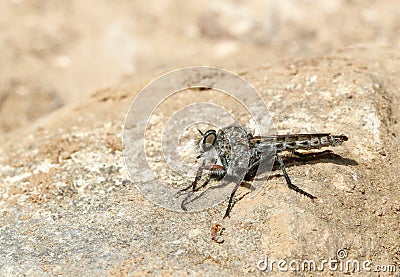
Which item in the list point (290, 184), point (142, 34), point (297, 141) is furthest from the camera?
point (142, 34)

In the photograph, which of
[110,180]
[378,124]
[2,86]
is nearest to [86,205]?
[110,180]

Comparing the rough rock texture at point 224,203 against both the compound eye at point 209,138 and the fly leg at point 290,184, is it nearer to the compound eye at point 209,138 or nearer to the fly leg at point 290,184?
the fly leg at point 290,184

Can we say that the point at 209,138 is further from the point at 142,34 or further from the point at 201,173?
the point at 142,34

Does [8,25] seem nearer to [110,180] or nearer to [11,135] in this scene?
[11,135]

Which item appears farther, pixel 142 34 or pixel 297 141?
pixel 142 34

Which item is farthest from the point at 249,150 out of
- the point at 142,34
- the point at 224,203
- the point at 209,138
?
the point at 142,34

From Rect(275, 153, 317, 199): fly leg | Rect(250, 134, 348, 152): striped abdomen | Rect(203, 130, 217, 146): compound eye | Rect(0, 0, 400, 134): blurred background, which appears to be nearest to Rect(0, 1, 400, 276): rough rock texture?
Rect(275, 153, 317, 199): fly leg

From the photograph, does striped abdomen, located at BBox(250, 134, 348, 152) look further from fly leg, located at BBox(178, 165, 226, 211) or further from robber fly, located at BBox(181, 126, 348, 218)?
fly leg, located at BBox(178, 165, 226, 211)
